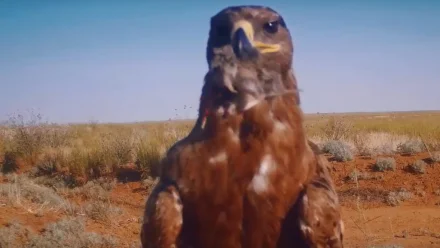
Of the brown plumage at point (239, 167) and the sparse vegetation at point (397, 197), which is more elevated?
the brown plumage at point (239, 167)

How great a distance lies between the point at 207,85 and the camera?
3.51 meters

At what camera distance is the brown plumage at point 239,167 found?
128 inches

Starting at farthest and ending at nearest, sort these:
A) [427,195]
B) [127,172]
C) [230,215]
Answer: [127,172]
[427,195]
[230,215]

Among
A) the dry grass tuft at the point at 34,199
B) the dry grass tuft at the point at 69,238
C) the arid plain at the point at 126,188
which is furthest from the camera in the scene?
the dry grass tuft at the point at 34,199

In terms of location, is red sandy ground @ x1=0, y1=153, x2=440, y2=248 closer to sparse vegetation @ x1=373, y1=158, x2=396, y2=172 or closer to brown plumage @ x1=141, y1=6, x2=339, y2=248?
→ sparse vegetation @ x1=373, y1=158, x2=396, y2=172

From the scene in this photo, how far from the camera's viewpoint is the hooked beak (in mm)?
3445

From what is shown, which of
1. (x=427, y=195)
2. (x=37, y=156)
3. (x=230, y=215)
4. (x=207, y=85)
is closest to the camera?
(x=230, y=215)

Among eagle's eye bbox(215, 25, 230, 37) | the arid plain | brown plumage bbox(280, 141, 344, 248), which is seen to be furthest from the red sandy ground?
eagle's eye bbox(215, 25, 230, 37)

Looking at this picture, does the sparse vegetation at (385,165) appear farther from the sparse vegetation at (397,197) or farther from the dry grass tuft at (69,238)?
the dry grass tuft at (69,238)

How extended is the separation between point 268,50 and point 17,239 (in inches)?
261

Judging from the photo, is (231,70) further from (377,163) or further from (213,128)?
(377,163)

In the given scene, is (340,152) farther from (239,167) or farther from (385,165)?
(239,167)

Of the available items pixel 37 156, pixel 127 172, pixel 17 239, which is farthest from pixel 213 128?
pixel 37 156

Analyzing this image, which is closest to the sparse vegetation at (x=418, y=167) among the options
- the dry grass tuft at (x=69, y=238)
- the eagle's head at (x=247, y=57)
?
the dry grass tuft at (x=69, y=238)
